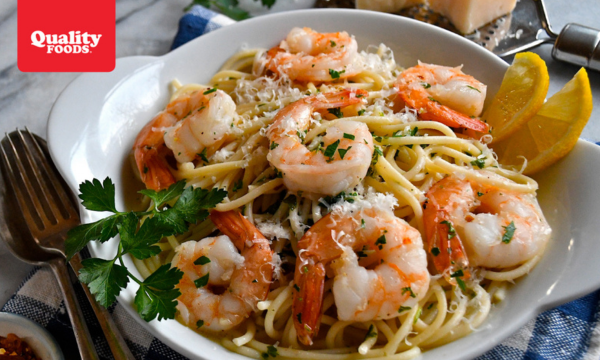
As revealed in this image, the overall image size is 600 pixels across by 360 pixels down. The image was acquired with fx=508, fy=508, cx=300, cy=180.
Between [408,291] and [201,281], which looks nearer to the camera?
[408,291]

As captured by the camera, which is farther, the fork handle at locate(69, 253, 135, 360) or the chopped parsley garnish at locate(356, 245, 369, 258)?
the fork handle at locate(69, 253, 135, 360)

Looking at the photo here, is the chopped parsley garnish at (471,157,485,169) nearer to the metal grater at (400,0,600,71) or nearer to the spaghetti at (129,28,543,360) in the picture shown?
the spaghetti at (129,28,543,360)

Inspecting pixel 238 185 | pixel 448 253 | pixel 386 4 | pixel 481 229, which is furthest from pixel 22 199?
Answer: pixel 386 4

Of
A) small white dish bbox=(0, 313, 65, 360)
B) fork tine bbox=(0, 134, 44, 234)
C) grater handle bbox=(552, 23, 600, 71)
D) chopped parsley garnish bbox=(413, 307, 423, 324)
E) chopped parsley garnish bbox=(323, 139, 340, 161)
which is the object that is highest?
grater handle bbox=(552, 23, 600, 71)

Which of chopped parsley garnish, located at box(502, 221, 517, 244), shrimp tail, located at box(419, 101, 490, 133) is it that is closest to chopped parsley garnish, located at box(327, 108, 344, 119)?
shrimp tail, located at box(419, 101, 490, 133)

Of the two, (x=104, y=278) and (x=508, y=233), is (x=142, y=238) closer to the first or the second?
(x=104, y=278)

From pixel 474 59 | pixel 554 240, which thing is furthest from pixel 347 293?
pixel 474 59
